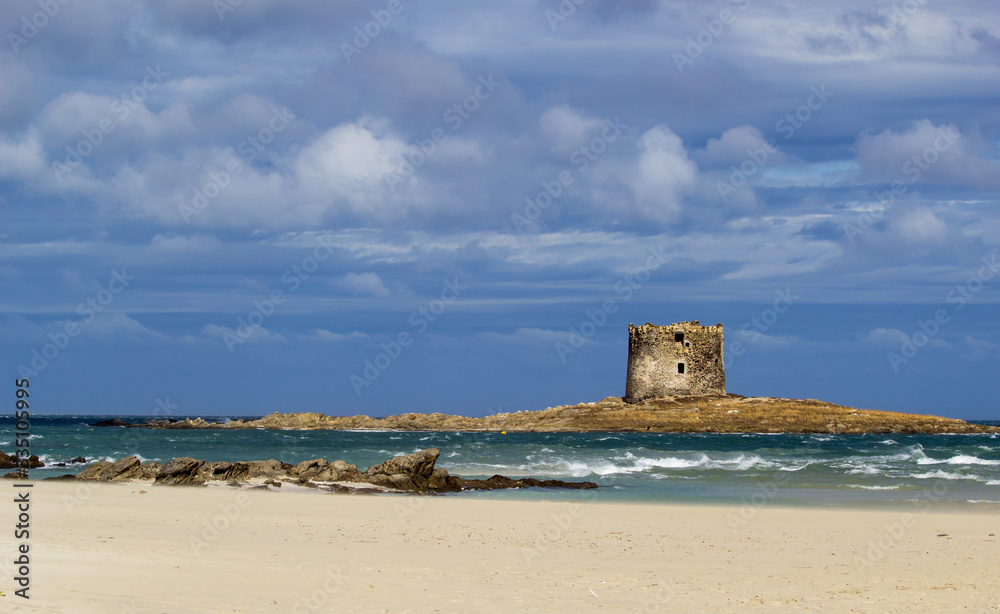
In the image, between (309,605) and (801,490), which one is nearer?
(309,605)

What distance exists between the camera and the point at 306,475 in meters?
21.1

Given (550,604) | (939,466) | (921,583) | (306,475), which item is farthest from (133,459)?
(939,466)

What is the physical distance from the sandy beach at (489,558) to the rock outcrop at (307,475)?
3.12 m

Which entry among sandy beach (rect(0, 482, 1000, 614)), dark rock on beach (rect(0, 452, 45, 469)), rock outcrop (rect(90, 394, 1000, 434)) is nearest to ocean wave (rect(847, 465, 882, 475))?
sandy beach (rect(0, 482, 1000, 614))

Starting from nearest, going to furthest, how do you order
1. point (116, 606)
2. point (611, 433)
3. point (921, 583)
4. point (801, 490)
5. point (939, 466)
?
point (116, 606)
point (921, 583)
point (801, 490)
point (939, 466)
point (611, 433)

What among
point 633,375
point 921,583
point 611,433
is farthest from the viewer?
point 633,375

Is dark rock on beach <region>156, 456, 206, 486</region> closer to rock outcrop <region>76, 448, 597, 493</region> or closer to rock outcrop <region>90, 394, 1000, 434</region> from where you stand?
rock outcrop <region>76, 448, 597, 493</region>

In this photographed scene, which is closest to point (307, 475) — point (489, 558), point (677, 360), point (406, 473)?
point (406, 473)

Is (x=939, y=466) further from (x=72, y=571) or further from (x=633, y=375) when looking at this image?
(x=633, y=375)

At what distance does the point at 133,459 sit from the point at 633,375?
41240mm

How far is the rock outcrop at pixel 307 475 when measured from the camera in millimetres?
20391

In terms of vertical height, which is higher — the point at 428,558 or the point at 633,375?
the point at 633,375

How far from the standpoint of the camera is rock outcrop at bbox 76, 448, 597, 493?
20391mm

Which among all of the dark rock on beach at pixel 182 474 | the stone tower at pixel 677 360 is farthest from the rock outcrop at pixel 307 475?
the stone tower at pixel 677 360
